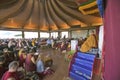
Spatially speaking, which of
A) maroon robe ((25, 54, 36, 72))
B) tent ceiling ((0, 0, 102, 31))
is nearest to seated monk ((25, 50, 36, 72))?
maroon robe ((25, 54, 36, 72))

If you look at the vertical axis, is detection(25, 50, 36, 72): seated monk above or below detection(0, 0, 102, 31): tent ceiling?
below

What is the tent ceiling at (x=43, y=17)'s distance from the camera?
44.5ft

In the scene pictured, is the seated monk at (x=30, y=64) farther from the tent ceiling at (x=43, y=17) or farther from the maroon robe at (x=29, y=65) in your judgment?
the tent ceiling at (x=43, y=17)

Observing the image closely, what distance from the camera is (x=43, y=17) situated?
17.5m

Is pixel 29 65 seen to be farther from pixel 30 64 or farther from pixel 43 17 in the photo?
pixel 43 17

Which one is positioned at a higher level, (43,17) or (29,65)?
(43,17)

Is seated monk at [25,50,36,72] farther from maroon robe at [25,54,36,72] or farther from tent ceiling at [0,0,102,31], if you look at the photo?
tent ceiling at [0,0,102,31]

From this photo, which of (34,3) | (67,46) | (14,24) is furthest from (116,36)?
(14,24)

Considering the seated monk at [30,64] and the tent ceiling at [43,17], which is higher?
the tent ceiling at [43,17]

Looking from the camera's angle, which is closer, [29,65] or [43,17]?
[29,65]

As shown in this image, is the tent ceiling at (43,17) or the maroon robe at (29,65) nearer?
the maroon robe at (29,65)

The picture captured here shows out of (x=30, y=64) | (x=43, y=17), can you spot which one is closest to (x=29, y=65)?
(x=30, y=64)

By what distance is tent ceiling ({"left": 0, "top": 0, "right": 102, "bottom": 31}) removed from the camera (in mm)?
13573

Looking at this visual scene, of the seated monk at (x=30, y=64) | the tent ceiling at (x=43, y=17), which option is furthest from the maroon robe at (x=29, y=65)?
the tent ceiling at (x=43, y=17)
